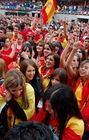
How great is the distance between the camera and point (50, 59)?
2.65 m

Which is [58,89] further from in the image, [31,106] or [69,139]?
[31,106]

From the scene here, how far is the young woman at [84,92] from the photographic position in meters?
1.84

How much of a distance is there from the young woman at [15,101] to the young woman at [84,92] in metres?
0.67

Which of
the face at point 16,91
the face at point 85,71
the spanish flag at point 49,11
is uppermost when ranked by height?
the spanish flag at point 49,11

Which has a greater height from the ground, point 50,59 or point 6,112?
point 50,59

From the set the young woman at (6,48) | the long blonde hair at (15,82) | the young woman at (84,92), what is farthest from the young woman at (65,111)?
the young woman at (6,48)

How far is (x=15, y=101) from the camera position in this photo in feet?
4.99

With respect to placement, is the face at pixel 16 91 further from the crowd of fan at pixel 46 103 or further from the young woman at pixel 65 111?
the young woman at pixel 65 111

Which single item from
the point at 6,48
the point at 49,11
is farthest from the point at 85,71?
the point at 49,11

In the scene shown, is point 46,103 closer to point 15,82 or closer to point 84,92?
point 15,82

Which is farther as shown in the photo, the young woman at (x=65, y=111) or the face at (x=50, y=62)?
the face at (x=50, y=62)

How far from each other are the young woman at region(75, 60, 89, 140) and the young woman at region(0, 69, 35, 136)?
2.21 ft

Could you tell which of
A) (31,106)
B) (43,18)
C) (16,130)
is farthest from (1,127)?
(43,18)

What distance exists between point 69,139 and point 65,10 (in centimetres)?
3014
